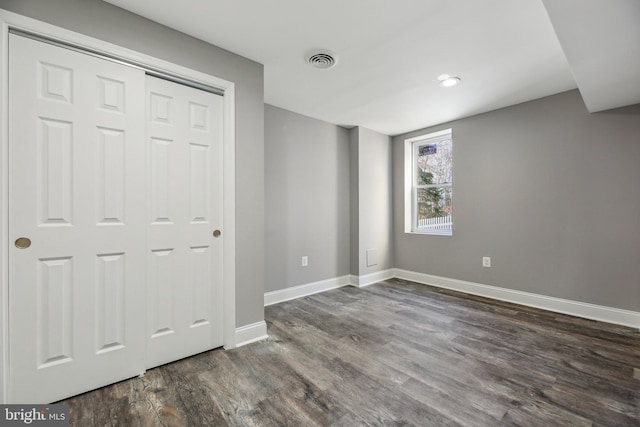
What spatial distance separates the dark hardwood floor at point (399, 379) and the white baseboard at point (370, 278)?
1.25 meters

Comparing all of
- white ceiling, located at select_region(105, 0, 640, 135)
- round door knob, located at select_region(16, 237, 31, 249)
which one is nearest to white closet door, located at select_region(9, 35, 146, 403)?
round door knob, located at select_region(16, 237, 31, 249)

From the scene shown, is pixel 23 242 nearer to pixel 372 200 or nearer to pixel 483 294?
pixel 372 200

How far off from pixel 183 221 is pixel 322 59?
67.8 inches

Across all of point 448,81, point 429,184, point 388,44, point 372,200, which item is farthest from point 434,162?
point 388,44

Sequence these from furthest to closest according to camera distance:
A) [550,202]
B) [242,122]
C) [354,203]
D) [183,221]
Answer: [354,203] < [550,202] < [242,122] < [183,221]

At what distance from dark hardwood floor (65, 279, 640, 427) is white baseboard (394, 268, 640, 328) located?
0.46 ft

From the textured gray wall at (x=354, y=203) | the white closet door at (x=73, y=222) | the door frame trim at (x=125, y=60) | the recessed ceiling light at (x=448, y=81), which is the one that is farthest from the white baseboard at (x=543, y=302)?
the white closet door at (x=73, y=222)

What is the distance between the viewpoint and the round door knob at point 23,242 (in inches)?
59.6

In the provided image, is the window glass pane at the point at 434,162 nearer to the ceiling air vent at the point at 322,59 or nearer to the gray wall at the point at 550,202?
the gray wall at the point at 550,202

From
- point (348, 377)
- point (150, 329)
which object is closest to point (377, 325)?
point (348, 377)

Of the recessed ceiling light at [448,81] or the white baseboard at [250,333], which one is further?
the recessed ceiling light at [448,81]

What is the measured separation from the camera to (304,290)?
3.68m

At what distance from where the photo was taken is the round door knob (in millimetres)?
1513

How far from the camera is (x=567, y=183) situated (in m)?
3.01
